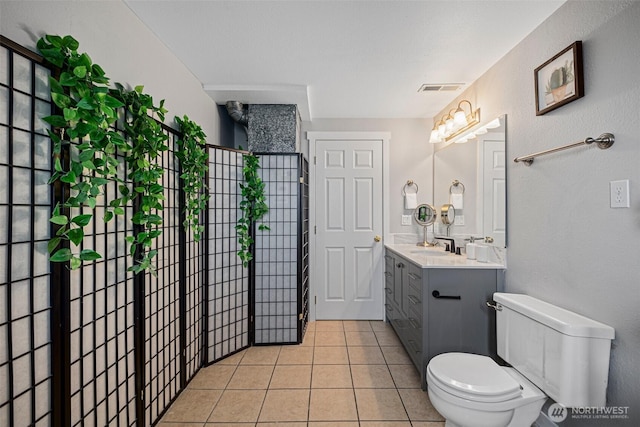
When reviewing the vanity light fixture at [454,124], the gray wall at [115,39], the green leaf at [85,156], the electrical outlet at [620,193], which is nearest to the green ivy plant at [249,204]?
the gray wall at [115,39]

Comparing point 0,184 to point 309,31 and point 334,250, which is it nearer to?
point 309,31

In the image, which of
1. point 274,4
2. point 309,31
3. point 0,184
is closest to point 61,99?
point 0,184

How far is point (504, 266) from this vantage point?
7.11 feet

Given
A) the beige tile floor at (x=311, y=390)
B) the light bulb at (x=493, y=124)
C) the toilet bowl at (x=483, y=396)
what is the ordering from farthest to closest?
the light bulb at (x=493, y=124), the beige tile floor at (x=311, y=390), the toilet bowl at (x=483, y=396)

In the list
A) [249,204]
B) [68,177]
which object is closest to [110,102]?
[68,177]

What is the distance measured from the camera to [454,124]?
112 inches

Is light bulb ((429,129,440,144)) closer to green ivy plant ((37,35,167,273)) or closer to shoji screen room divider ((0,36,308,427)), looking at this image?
shoji screen room divider ((0,36,308,427))

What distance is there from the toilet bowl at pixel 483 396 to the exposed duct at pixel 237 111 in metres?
2.68

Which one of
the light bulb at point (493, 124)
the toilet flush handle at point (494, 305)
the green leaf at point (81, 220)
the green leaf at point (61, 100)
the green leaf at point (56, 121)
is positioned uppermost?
the light bulb at point (493, 124)

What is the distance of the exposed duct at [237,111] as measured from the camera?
298 cm

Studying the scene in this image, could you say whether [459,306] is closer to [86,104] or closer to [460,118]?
[460,118]

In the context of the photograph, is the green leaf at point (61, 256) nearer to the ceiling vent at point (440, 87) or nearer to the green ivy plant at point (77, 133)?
the green ivy plant at point (77, 133)

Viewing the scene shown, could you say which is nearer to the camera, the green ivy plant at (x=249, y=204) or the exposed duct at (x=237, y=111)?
the green ivy plant at (x=249, y=204)

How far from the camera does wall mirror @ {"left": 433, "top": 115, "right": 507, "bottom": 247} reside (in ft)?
7.26
